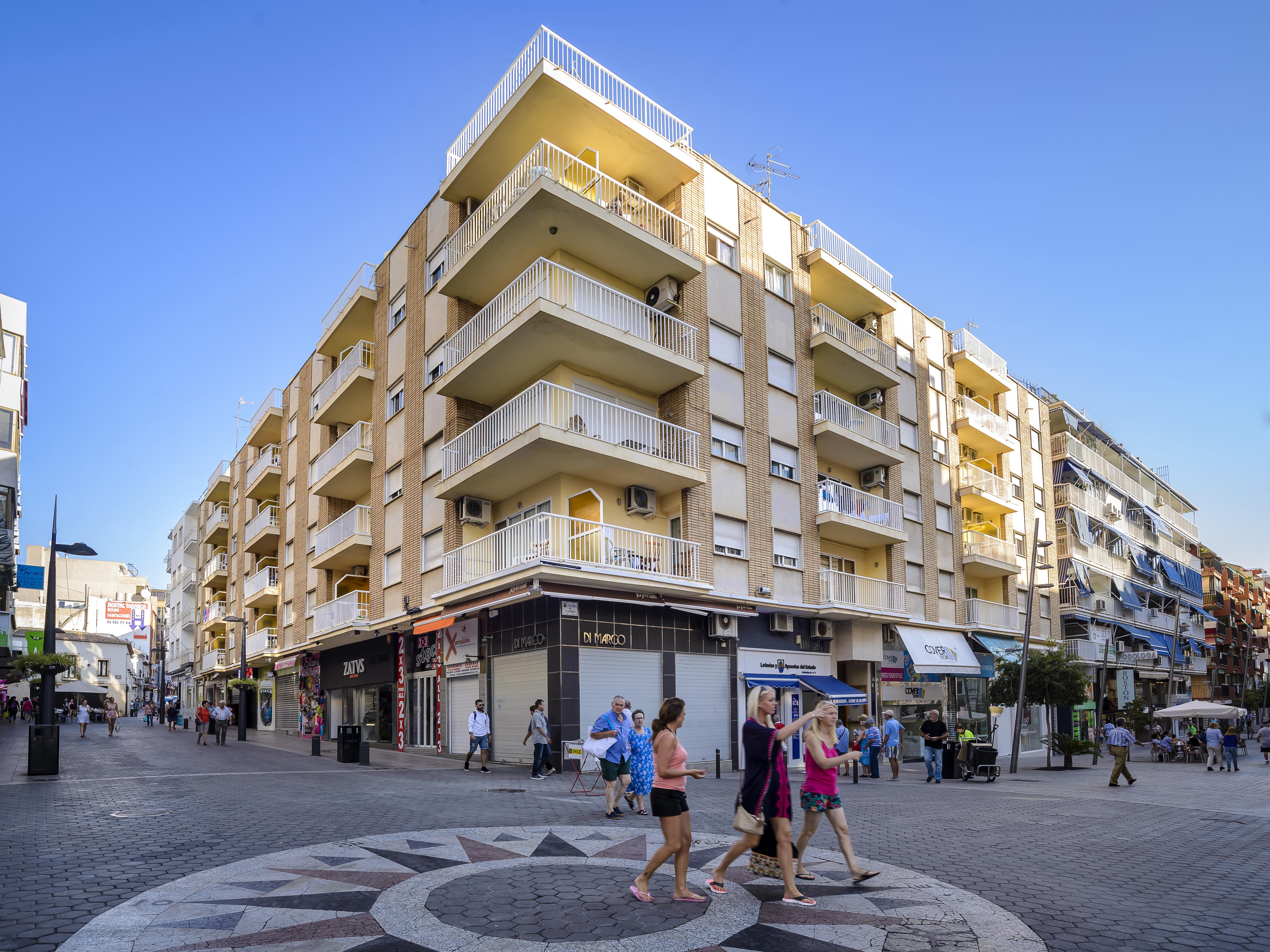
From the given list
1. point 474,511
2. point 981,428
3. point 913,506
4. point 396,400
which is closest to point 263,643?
point 396,400

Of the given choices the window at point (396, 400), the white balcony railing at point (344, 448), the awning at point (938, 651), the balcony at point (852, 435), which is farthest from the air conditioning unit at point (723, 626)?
the white balcony railing at point (344, 448)

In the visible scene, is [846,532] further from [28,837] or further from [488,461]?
[28,837]

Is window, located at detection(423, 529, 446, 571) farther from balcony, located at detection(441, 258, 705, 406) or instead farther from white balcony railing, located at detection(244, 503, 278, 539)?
white balcony railing, located at detection(244, 503, 278, 539)

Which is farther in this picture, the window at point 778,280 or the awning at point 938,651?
the awning at point 938,651

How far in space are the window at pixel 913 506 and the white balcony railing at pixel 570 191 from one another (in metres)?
12.9

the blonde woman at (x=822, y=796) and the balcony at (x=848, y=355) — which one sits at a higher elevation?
the balcony at (x=848, y=355)

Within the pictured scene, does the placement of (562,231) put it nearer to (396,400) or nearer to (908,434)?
(396,400)

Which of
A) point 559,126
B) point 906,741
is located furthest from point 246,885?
point 906,741

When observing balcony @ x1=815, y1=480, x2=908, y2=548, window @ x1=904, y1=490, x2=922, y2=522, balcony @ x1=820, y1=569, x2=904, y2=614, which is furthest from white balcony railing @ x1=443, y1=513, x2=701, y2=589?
window @ x1=904, y1=490, x2=922, y2=522

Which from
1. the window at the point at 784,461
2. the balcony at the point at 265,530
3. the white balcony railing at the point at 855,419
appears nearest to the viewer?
the window at the point at 784,461

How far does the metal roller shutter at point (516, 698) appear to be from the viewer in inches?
805

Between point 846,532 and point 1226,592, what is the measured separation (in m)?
71.3

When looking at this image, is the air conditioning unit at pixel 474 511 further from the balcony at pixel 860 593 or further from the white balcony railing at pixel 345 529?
the balcony at pixel 860 593

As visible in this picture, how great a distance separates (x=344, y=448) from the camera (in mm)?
30953
